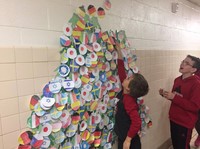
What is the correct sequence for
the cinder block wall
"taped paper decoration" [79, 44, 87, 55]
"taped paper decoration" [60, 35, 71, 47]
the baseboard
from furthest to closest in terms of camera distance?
the baseboard → "taped paper decoration" [79, 44, 87, 55] → "taped paper decoration" [60, 35, 71, 47] → the cinder block wall

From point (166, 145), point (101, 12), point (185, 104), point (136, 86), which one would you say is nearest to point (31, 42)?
point (101, 12)

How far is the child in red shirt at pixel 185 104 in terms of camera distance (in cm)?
230

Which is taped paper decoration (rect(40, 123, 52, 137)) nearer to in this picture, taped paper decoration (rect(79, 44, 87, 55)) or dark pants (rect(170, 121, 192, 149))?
taped paper decoration (rect(79, 44, 87, 55))

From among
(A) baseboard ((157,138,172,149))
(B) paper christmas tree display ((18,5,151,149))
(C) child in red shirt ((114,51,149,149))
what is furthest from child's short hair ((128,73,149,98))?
(A) baseboard ((157,138,172,149))

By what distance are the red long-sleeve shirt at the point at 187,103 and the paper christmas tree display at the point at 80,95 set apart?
86cm

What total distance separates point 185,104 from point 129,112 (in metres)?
0.85

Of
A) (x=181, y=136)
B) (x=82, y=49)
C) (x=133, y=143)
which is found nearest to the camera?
(x=82, y=49)

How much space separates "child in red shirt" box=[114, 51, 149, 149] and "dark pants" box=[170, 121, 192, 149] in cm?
74

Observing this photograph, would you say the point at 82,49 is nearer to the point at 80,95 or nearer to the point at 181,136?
the point at 80,95

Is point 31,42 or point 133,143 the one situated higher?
point 31,42

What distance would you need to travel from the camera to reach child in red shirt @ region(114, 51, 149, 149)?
5.82 ft

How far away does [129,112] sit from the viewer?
1.80 metres

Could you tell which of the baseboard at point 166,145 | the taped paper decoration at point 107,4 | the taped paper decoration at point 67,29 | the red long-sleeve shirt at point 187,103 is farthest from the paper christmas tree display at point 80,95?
the baseboard at point 166,145

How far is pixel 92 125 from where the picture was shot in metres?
1.70
